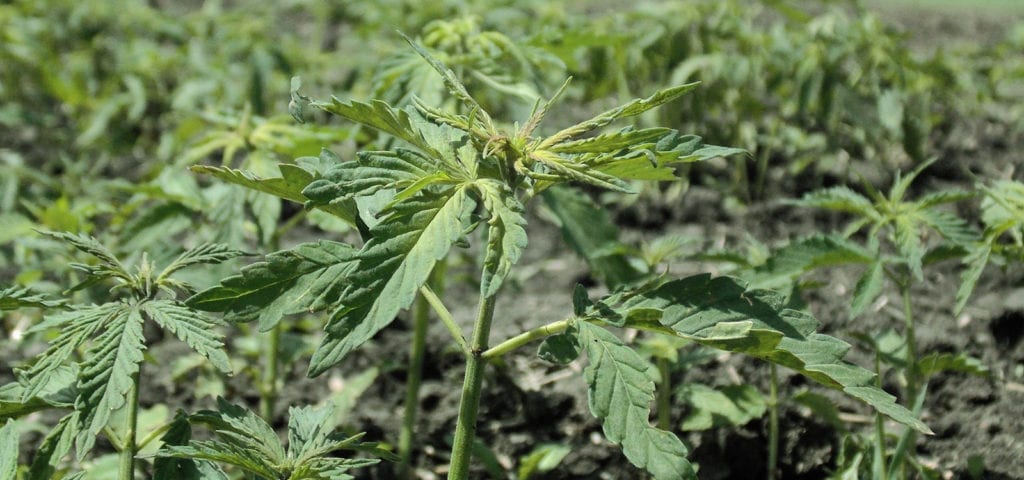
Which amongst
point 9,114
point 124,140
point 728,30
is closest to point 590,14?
point 728,30

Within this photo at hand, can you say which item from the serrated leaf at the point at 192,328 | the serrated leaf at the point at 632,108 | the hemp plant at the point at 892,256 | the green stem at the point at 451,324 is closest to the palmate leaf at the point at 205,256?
the serrated leaf at the point at 192,328

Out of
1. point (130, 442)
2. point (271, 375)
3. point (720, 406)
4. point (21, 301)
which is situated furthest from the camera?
point (271, 375)

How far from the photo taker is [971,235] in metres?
2.37

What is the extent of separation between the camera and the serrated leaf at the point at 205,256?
6.54ft

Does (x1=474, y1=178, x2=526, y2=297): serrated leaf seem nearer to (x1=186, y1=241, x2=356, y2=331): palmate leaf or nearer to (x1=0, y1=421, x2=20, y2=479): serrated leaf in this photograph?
(x1=186, y1=241, x2=356, y2=331): palmate leaf

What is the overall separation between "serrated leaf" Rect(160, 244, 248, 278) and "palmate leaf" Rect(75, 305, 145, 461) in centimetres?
20

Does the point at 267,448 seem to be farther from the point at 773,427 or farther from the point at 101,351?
the point at 773,427

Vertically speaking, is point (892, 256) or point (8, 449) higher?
point (8, 449)

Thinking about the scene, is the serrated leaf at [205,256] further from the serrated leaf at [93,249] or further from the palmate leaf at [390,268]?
the palmate leaf at [390,268]

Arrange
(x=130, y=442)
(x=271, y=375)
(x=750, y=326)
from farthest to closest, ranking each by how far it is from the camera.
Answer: (x=271, y=375) → (x=130, y=442) → (x=750, y=326)

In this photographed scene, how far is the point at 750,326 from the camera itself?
1.77m

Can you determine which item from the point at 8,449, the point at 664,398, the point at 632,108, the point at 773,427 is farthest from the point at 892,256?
the point at 8,449

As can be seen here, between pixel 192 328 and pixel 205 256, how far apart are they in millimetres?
183

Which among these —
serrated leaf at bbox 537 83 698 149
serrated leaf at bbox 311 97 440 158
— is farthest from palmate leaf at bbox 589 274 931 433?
serrated leaf at bbox 311 97 440 158
